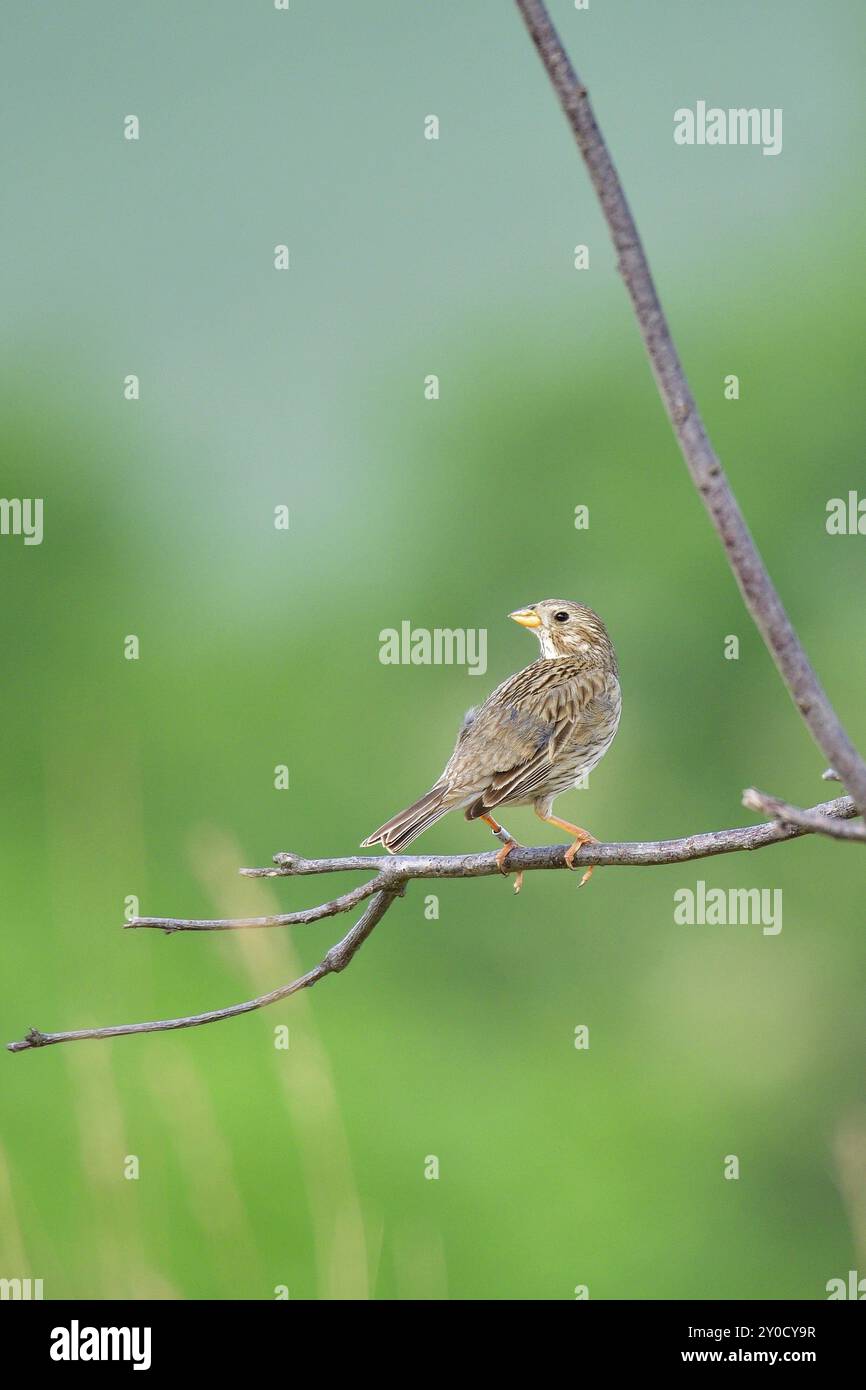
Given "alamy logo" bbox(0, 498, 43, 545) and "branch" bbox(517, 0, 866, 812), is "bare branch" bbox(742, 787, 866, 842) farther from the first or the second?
"alamy logo" bbox(0, 498, 43, 545)

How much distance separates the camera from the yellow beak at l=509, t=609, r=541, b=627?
20.1 feet

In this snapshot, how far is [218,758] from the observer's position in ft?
66.6

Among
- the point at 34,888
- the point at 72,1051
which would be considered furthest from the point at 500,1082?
the point at 72,1051

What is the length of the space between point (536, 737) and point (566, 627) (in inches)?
46.6

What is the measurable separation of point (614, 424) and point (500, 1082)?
990cm

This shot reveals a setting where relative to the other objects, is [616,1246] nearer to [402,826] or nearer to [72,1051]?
[72,1051]

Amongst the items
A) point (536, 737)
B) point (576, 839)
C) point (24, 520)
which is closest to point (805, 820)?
point (576, 839)

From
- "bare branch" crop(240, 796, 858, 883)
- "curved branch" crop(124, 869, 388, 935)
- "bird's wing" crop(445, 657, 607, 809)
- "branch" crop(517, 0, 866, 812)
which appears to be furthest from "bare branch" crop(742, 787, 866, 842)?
"bird's wing" crop(445, 657, 607, 809)

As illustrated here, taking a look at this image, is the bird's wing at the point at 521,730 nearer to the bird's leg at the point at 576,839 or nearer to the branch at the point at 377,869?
the bird's leg at the point at 576,839

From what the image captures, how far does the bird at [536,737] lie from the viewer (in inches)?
183

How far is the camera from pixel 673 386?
145 centimetres

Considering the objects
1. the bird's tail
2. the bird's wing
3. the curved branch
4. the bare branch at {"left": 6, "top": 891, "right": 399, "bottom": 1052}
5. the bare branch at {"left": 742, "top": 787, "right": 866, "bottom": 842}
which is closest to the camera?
the bare branch at {"left": 742, "top": 787, "right": 866, "bottom": 842}

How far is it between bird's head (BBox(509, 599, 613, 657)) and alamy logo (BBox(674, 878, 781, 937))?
10.3 metres

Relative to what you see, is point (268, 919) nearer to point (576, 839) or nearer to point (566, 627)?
point (576, 839)
